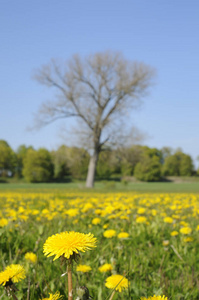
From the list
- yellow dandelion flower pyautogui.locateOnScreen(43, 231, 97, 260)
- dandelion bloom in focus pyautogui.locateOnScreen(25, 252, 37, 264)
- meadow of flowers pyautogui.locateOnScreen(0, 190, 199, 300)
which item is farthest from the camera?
dandelion bloom in focus pyautogui.locateOnScreen(25, 252, 37, 264)

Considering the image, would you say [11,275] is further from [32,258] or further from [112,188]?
[112,188]

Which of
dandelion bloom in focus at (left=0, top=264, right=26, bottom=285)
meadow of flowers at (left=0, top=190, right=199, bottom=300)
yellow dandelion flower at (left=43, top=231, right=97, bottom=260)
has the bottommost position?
meadow of flowers at (left=0, top=190, right=199, bottom=300)

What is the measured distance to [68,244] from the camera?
1.96ft

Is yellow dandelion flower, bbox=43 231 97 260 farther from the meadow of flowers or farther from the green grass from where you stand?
the green grass

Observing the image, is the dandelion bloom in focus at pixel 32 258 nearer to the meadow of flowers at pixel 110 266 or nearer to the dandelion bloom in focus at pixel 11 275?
the meadow of flowers at pixel 110 266

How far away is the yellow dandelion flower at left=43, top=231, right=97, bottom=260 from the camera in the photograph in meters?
0.57

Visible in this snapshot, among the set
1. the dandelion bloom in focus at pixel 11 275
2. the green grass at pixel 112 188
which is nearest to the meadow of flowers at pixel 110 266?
the dandelion bloom in focus at pixel 11 275

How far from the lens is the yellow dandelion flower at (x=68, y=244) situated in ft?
1.88

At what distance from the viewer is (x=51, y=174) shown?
144 ft

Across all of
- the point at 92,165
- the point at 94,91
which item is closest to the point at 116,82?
the point at 94,91

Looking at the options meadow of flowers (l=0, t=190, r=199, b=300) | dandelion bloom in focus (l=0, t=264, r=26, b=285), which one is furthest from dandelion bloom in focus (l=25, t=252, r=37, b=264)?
dandelion bloom in focus (l=0, t=264, r=26, b=285)

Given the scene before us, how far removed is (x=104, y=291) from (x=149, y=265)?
1.96 ft

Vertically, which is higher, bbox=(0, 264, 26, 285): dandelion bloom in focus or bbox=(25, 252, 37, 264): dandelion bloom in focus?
bbox=(0, 264, 26, 285): dandelion bloom in focus

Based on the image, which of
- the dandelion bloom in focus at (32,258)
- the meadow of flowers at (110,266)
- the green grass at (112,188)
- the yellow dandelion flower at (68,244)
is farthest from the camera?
the green grass at (112,188)
